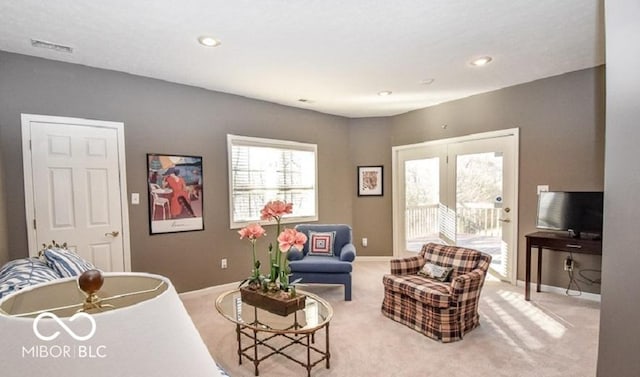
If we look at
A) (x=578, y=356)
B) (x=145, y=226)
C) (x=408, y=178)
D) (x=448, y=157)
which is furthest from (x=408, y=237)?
(x=145, y=226)

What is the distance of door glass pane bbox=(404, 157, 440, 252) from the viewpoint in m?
4.98

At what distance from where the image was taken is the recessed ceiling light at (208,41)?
2607mm

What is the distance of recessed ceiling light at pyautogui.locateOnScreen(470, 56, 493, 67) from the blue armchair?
246cm

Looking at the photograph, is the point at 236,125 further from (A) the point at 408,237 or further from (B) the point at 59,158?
(A) the point at 408,237

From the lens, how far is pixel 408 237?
17.7 ft

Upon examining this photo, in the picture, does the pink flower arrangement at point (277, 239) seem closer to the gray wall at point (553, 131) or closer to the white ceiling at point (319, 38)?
the white ceiling at point (319, 38)

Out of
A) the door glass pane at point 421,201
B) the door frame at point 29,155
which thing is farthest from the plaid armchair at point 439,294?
the door frame at point 29,155

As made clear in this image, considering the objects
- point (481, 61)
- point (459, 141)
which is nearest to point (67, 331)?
point (481, 61)

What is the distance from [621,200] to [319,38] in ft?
7.39

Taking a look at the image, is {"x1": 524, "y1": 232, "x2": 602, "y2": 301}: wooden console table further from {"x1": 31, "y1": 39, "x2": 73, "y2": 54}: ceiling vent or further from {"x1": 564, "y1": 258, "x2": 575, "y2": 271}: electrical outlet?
{"x1": 31, "y1": 39, "x2": 73, "y2": 54}: ceiling vent

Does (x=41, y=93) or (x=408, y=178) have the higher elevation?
(x=41, y=93)

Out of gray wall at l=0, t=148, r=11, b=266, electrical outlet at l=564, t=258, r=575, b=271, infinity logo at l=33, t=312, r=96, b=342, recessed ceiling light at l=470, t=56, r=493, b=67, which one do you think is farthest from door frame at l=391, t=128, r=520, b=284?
gray wall at l=0, t=148, r=11, b=266

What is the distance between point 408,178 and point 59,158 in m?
4.69

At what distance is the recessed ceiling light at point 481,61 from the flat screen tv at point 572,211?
5.54 feet
